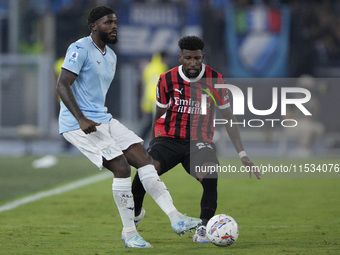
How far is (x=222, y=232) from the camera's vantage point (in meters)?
6.54

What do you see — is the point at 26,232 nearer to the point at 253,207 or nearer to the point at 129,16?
the point at 253,207

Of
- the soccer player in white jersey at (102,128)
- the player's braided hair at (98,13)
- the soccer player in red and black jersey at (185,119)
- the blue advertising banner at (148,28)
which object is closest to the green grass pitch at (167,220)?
the soccer player in white jersey at (102,128)

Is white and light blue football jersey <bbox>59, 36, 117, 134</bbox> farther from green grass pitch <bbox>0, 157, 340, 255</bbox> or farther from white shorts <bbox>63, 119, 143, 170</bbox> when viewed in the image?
green grass pitch <bbox>0, 157, 340, 255</bbox>

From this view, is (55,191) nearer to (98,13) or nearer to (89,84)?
(89,84)

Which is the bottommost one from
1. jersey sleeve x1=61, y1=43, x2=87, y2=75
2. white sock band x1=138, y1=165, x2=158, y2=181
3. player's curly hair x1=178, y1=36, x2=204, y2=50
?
white sock band x1=138, y1=165, x2=158, y2=181

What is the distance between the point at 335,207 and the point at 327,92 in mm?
8835

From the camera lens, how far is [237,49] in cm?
2028

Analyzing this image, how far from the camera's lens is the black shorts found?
23.7 feet

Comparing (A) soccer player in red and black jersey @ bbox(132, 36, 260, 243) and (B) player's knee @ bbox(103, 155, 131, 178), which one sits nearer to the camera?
(B) player's knee @ bbox(103, 155, 131, 178)

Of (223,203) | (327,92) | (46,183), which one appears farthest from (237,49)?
(223,203)

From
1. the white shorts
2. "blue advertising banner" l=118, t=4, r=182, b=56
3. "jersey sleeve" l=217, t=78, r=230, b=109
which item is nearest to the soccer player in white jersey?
the white shorts

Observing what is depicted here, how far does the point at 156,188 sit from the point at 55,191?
4.70 m

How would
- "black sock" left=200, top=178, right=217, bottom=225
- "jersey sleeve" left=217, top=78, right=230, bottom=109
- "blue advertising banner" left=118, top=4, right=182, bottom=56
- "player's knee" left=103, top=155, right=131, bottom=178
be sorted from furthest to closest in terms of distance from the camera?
"blue advertising banner" left=118, top=4, right=182, bottom=56
"jersey sleeve" left=217, top=78, right=230, bottom=109
"black sock" left=200, top=178, right=217, bottom=225
"player's knee" left=103, top=155, right=131, bottom=178

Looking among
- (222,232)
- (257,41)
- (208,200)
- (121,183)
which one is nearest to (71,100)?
(121,183)
